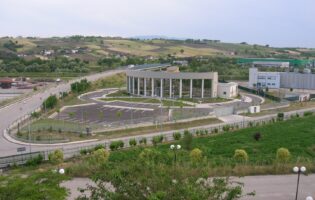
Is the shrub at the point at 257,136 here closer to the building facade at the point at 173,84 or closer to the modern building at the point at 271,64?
the building facade at the point at 173,84

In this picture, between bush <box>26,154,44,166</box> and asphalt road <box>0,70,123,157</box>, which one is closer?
bush <box>26,154,44,166</box>

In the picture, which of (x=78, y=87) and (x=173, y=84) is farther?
(x=78, y=87)

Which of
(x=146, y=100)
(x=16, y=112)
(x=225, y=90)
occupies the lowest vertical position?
(x=16, y=112)

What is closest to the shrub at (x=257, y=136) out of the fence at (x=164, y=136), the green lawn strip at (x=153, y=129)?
the fence at (x=164, y=136)

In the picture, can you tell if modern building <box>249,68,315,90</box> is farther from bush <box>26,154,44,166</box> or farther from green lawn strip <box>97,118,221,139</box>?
bush <box>26,154,44,166</box>

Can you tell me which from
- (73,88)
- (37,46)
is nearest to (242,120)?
(73,88)

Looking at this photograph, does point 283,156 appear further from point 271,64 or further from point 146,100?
point 271,64

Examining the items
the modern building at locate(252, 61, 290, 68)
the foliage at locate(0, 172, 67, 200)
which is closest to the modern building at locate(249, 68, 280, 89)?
the modern building at locate(252, 61, 290, 68)

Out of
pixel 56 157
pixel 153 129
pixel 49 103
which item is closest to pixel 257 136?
pixel 153 129
